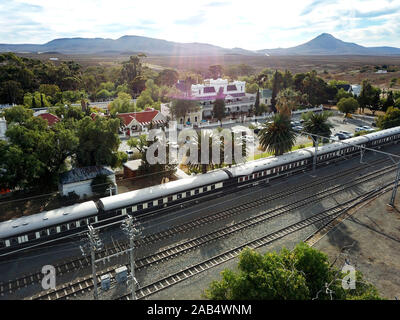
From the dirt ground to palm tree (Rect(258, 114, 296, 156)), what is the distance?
1426 cm

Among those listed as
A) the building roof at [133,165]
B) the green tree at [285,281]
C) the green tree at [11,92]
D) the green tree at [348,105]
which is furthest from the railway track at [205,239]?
the green tree at [11,92]

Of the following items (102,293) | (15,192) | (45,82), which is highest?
(45,82)

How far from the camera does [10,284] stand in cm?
2358

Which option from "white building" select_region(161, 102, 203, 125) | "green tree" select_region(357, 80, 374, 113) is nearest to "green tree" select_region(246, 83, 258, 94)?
"green tree" select_region(357, 80, 374, 113)

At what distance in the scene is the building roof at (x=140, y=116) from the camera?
6812 cm

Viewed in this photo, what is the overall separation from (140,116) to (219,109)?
64.2ft

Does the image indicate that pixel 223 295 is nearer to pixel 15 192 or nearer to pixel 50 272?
pixel 50 272

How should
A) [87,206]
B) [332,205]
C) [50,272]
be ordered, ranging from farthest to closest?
1. [332,205]
2. [87,206]
3. [50,272]

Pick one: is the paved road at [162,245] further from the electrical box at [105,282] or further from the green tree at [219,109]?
the green tree at [219,109]

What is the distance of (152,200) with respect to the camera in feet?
105

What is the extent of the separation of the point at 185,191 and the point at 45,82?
88148 mm

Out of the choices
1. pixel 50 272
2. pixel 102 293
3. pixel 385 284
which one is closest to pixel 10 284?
pixel 50 272

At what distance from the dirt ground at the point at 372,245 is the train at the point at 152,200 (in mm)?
9057

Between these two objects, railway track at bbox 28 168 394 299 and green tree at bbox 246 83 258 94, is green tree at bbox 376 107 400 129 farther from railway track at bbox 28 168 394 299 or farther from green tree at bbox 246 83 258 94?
green tree at bbox 246 83 258 94
